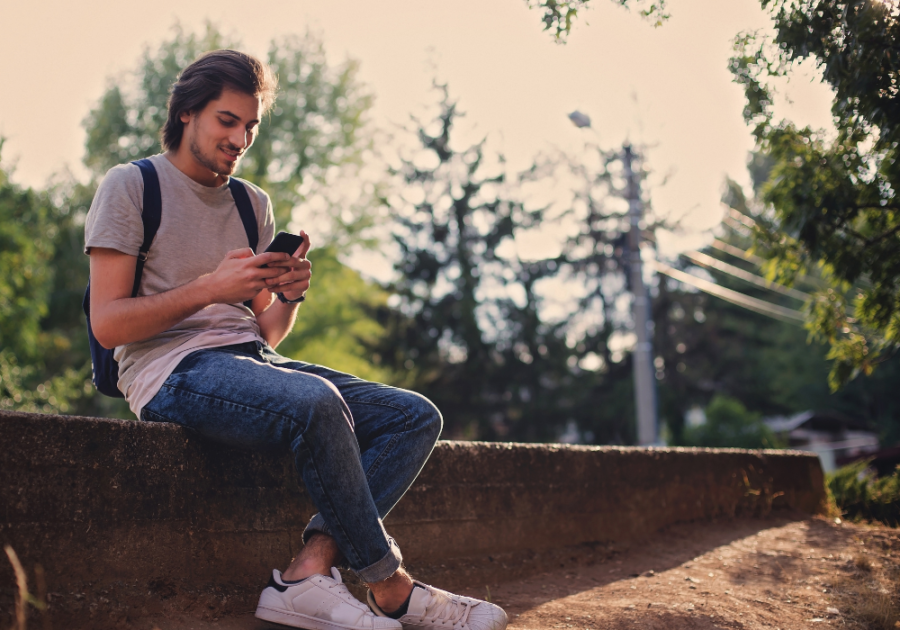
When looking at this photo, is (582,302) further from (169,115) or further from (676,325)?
(169,115)

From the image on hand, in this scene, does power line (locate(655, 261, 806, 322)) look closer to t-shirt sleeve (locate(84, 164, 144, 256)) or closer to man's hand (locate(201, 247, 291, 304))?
man's hand (locate(201, 247, 291, 304))

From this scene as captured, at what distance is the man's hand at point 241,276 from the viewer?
234cm

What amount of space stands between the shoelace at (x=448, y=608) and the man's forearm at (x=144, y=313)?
1.18 m

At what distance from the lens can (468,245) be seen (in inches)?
1169

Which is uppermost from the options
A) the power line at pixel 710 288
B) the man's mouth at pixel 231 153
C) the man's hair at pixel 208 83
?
the power line at pixel 710 288

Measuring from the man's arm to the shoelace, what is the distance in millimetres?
1140

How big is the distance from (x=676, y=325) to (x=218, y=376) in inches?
1402

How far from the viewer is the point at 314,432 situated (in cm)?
224

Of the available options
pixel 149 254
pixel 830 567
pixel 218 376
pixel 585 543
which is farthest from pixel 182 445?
pixel 830 567

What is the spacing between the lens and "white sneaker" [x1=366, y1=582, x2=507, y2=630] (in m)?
2.38

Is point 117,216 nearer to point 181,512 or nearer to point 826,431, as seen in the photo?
point 181,512

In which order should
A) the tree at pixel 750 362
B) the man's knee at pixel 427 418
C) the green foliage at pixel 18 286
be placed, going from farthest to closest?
the tree at pixel 750 362
the green foliage at pixel 18 286
the man's knee at pixel 427 418

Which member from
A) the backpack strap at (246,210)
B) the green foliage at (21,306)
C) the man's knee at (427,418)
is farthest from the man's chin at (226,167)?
the green foliage at (21,306)

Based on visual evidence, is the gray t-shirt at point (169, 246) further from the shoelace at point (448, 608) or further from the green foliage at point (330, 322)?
the green foliage at point (330, 322)
